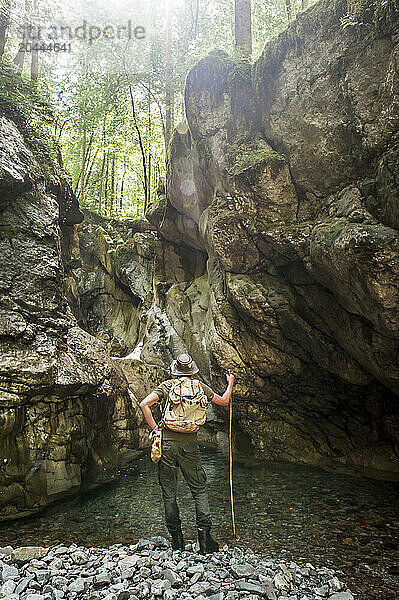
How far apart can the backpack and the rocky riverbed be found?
1657mm

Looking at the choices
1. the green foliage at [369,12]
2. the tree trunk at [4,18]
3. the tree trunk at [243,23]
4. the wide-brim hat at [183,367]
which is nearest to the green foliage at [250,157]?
the green foliage at [369,12]

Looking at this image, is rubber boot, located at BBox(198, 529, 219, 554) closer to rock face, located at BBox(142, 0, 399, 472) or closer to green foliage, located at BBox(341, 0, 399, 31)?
rock face, located at BBox(142, 0, 399, 472)

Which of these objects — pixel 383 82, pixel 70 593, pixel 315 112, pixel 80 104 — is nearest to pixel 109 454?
pixel 70 593

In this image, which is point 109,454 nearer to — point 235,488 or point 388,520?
point 235,488

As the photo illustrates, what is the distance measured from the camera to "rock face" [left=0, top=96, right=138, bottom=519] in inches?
309

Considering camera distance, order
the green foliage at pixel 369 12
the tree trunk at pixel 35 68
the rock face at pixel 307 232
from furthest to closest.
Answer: the tree trunk at pixel 35 68
the rock face at pixel 307 232
the green foliage at pixel 369 12

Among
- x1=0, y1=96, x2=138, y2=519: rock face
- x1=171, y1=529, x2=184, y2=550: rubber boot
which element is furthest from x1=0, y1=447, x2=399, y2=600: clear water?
x1=171, y1=529, x2=184, y2=550: rubber boot

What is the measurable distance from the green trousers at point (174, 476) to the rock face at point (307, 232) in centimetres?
461

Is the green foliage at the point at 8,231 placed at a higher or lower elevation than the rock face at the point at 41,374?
higher

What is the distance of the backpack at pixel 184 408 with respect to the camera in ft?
18.3

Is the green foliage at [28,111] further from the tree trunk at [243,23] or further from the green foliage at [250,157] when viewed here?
the tree trunk at [243,23]

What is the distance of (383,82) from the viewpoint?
750cm

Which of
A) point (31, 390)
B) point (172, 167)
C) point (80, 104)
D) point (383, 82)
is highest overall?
point (80, 104)

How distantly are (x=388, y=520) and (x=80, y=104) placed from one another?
2297 cm
